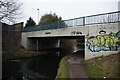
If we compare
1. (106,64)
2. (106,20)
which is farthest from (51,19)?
(106,64)

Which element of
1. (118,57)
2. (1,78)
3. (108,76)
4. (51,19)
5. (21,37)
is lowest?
(1,78)

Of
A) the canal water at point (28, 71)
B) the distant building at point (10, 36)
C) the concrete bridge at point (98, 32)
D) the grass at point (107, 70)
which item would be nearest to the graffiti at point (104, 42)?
the concrete bridge at point (98, 32)

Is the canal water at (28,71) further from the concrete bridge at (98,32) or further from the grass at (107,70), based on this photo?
the concrete bridge at (98,32)

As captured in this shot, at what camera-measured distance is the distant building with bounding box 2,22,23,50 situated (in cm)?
2466

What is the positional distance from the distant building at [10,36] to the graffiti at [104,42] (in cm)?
1554

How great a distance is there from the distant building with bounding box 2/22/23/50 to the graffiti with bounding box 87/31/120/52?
15.5 m

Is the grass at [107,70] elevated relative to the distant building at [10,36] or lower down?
lower down

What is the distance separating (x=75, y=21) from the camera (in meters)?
17.9

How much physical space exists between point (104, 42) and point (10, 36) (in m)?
18.5

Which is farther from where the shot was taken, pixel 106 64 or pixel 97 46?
pixel 97 46

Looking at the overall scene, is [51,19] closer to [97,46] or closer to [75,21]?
[75,21]

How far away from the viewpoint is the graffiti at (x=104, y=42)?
44.8ft

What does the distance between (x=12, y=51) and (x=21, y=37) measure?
22.1 feet

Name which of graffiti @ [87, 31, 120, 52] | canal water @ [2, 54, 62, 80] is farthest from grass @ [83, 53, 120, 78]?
canal water @ [2, 54, 62, 80]
